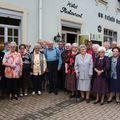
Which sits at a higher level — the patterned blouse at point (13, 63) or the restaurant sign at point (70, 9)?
the restaurant sign at point (70, 9)

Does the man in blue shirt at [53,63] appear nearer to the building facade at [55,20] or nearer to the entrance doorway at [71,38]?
the building facade at [55,20]

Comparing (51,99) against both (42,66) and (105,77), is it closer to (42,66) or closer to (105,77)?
(42,66)

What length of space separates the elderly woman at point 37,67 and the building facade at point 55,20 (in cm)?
162

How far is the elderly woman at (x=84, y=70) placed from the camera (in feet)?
28.1

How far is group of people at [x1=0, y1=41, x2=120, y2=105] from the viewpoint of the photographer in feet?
27.7

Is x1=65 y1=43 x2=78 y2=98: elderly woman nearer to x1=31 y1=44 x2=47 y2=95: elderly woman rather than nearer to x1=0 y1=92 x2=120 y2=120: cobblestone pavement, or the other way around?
x1=0 y1=92 x2=120 y2=120: cobblestone pavement

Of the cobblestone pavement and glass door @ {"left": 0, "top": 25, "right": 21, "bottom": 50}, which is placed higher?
glass door @ {"left": 0, "top": 25, "right": 21, "bottom": 50}

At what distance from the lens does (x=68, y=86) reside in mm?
9211

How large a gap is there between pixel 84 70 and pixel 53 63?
1437 millimetres

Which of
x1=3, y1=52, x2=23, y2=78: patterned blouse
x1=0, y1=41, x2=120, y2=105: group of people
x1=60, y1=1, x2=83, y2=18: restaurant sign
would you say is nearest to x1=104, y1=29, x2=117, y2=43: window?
x1=60, y1=1, x2=83, y2=18: restaurant sign

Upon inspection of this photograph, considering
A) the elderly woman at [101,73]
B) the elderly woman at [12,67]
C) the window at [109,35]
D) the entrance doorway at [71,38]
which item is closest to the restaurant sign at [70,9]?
the entrance doorway at [71,38]

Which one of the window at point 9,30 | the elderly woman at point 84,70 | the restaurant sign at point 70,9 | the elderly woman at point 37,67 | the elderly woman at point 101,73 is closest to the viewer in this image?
the elderly woman at point 101,73

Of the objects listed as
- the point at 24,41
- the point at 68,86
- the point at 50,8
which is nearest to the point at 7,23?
the point at 24,41

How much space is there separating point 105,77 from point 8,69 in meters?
2.75
